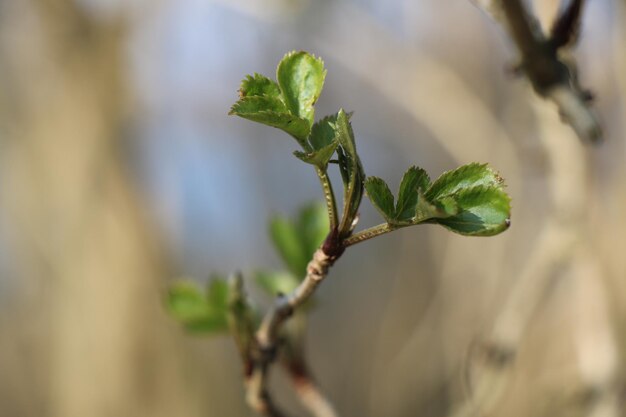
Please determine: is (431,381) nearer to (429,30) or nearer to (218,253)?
(429,30)

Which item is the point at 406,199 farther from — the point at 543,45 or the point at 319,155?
the point at 543,45

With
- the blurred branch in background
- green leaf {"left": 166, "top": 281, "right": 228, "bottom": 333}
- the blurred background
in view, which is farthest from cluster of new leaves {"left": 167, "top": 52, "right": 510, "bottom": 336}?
the blurred branch in background

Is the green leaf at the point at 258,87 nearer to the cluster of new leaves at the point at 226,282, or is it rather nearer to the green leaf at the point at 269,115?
the green leaf at the point at 269,115

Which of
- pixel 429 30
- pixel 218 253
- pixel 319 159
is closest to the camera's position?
pixel 319 159

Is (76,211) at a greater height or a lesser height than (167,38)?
lesser

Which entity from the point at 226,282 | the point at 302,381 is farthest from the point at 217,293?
the point at 302,381

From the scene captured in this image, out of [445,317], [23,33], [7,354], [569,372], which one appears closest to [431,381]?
[445,317]

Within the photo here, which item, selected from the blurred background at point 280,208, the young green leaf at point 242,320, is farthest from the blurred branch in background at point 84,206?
the young green leaf at point 242,320
